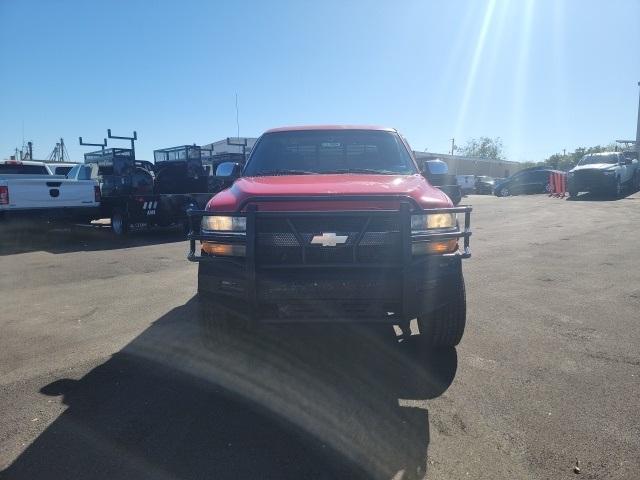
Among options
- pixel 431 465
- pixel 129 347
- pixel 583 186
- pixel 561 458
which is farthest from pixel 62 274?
pixel 583 186

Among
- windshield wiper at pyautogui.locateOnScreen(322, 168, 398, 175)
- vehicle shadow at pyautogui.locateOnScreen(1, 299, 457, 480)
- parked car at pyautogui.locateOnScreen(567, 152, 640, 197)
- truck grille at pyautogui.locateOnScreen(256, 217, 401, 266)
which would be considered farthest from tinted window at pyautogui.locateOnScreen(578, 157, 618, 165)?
truck grille at pyautogui.locateOnScreen(256, 217, 401, 266)

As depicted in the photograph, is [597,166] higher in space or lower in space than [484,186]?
higher

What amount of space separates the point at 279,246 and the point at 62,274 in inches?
222

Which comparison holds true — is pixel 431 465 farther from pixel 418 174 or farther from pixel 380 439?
pixel 418 174

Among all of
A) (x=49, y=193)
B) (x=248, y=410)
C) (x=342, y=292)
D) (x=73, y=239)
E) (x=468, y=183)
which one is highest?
(x=468, y=183)

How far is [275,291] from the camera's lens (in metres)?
3.22

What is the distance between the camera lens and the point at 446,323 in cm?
373

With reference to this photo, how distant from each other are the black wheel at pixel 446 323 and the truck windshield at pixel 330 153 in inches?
56.5

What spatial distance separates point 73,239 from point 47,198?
54.4 inches

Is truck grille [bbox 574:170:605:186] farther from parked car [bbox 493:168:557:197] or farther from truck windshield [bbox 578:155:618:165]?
parked car [bbox 493:168:557:197]

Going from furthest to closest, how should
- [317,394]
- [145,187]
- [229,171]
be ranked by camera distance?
[145,187] → [229,171] → [317,394]

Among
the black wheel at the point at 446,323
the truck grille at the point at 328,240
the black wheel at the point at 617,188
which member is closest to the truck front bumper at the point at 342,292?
the truck grille at the point at 328,240

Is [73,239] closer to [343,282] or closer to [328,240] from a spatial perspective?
[328,240]

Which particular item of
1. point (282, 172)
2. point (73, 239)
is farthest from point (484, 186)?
point (282, 172)
